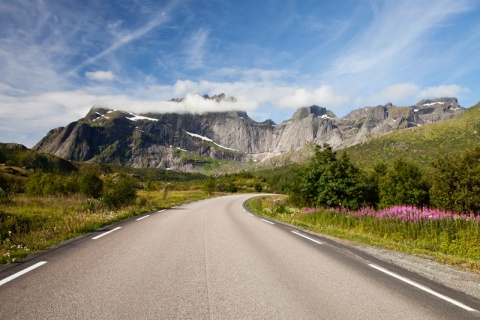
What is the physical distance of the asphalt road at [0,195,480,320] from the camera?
3.99 meters

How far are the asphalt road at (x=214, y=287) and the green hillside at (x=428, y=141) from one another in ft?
498

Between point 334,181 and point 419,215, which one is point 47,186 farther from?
point 419,215

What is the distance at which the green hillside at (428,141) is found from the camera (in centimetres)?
15150

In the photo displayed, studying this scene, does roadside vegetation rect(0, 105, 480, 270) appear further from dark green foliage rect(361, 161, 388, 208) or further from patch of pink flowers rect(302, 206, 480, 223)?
dark green foliage rect(361, 161, 388, 208)

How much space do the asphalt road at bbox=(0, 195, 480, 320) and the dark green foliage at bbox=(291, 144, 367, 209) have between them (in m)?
16.6

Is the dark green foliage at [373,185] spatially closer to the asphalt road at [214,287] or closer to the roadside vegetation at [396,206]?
the roadside vegetation at [396,206]

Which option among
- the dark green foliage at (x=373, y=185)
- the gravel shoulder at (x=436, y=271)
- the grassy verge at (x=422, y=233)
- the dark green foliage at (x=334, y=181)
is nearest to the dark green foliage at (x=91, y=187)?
the dark green foliage at (x=334, y=181)

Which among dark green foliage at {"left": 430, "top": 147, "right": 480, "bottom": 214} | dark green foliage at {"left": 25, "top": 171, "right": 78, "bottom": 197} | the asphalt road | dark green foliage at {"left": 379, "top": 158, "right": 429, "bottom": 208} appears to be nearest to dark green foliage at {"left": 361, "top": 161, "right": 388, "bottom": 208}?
dark green foliage at {"left": 379, "top": 158, "right": 429, "bottom": 208}

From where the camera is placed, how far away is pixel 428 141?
17350 cm

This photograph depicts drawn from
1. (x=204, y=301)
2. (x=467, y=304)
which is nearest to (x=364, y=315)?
(x=467, y=304)

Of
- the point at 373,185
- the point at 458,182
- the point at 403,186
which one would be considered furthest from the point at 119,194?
the point at 373,185

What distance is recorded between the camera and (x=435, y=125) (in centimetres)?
19438

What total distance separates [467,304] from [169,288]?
14.9 ft

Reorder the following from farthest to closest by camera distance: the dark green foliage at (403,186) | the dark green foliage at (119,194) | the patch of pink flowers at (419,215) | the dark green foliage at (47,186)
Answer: the dark green foliage at (403,186), the dark green foliage at (47,186), the dark green foliage at (119,194), the patch of pink flowers at (419,215)
